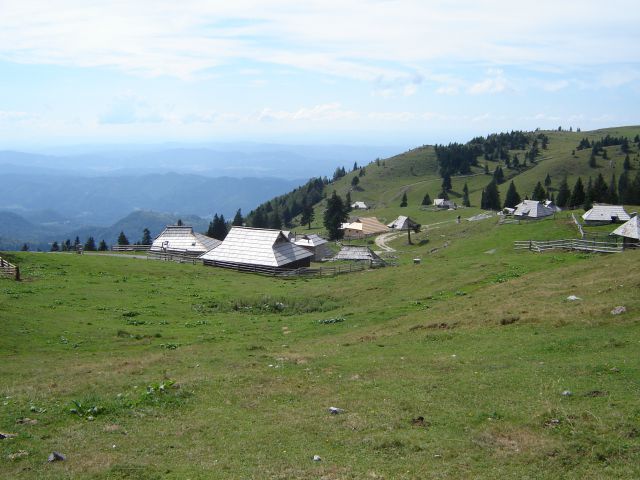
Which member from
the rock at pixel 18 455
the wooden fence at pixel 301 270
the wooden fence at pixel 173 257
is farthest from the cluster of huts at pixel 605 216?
the rock at pixel 18 455

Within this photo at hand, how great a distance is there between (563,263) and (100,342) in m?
35.9

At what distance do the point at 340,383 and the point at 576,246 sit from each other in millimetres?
40267

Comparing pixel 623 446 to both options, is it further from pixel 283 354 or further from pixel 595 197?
pixel 595 197

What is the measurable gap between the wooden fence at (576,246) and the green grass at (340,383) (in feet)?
31.9

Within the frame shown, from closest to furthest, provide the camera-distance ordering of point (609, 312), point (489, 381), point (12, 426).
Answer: point (12, 426)
point (489, 381)
point (609, 312)

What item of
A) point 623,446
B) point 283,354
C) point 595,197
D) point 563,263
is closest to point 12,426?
point 283,354

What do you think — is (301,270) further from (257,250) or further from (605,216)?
(605,216)

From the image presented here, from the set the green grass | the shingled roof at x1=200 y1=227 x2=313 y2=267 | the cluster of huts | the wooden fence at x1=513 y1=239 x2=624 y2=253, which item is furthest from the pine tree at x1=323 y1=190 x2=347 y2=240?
the green grass

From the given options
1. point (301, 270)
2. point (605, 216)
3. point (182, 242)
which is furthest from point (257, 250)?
point (605, 216)

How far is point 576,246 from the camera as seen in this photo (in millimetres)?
52625

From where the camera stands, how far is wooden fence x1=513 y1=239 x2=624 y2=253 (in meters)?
50.1

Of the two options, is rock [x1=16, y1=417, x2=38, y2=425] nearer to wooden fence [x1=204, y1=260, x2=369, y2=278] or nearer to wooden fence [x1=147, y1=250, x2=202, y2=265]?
wooden fence [x1=204, y1=260, x2=369, y2=278]

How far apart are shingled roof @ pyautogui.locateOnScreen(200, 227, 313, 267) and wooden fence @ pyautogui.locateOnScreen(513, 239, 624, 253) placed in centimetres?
2675

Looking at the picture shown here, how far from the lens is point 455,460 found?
13484 mm
